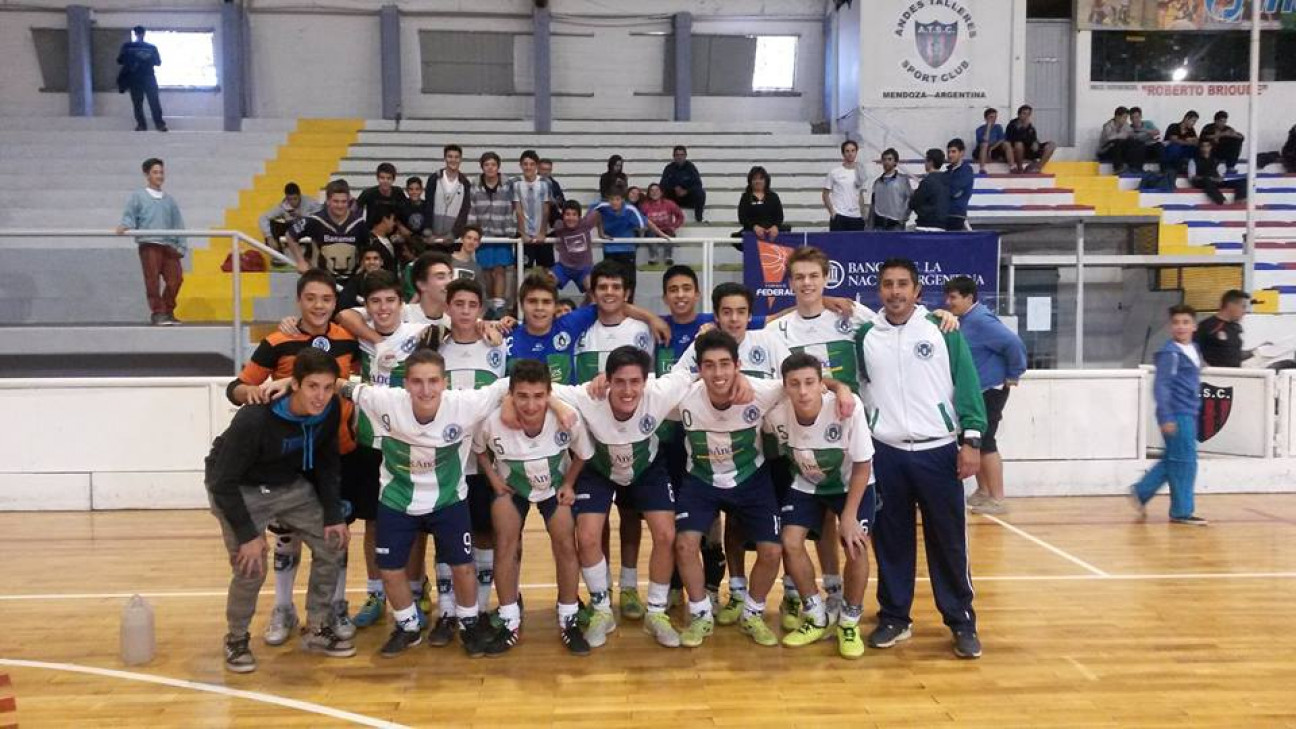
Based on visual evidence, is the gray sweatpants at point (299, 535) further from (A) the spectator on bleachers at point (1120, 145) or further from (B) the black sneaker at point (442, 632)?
(A) the spectator on bleachers at point (1120, 145)

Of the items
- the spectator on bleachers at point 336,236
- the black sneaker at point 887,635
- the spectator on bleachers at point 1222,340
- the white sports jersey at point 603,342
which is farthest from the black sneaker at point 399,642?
the spectator on bleachers at point 1222,340

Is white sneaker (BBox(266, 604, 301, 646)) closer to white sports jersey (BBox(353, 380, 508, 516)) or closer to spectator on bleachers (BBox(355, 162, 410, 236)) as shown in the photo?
white sports jersey (BBox(353, 380, 508, 516))

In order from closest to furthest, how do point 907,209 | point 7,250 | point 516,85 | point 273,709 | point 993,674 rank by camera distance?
1. point 273,709
2. point 993,674
3. point 7,250
4. point 907,209
5. point 516,85

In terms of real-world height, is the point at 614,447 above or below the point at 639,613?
above

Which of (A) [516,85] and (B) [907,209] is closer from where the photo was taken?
(B) [907,209]

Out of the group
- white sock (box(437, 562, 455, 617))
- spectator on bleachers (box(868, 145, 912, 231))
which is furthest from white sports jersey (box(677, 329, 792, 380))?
spectator on bleachers (box(868, 145, 912, 231))

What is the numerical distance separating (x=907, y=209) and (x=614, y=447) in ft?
32.2

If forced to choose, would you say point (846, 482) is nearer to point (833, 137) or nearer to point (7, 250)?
point (7, 250)

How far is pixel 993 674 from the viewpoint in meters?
5.16

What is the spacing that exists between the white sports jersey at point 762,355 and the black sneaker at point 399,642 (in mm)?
1942

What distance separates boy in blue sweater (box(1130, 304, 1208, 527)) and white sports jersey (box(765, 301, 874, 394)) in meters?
4.12

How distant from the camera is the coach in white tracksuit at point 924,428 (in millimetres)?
5355

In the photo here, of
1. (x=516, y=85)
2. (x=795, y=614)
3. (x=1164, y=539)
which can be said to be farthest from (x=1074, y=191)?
(x=795, y=614)

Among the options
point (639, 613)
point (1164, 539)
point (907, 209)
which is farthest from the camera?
point (907, 209)
